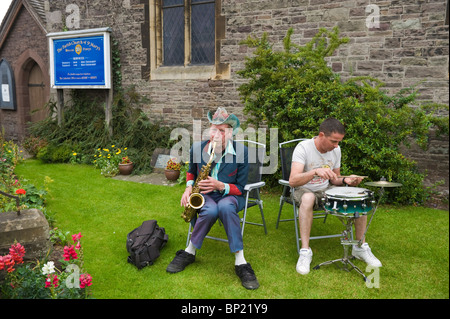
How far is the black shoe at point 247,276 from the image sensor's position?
315 centimetres

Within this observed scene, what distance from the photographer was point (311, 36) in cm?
688

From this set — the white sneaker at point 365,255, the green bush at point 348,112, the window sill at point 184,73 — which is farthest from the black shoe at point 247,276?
the window sill at point 184,73

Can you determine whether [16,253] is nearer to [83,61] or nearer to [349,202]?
[349,202]

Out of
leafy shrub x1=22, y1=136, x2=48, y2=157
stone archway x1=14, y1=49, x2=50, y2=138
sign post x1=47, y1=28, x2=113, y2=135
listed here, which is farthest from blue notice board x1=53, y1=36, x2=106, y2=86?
stone archway x1=14, y1=49, x2=50, y2=138

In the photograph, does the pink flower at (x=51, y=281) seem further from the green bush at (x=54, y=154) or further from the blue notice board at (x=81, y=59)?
the blue notice board at (x=81, y=59)

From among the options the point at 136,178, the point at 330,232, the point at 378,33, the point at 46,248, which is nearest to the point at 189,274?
the point at 46,248

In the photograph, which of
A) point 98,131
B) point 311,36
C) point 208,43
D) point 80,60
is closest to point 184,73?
point 208,43

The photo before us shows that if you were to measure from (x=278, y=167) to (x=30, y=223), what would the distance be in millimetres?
4067

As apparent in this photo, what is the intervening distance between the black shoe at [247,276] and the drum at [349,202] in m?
0.92

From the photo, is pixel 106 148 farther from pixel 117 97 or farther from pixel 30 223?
pixel 30 223

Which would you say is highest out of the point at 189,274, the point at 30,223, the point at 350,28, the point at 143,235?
the point at 350,28
